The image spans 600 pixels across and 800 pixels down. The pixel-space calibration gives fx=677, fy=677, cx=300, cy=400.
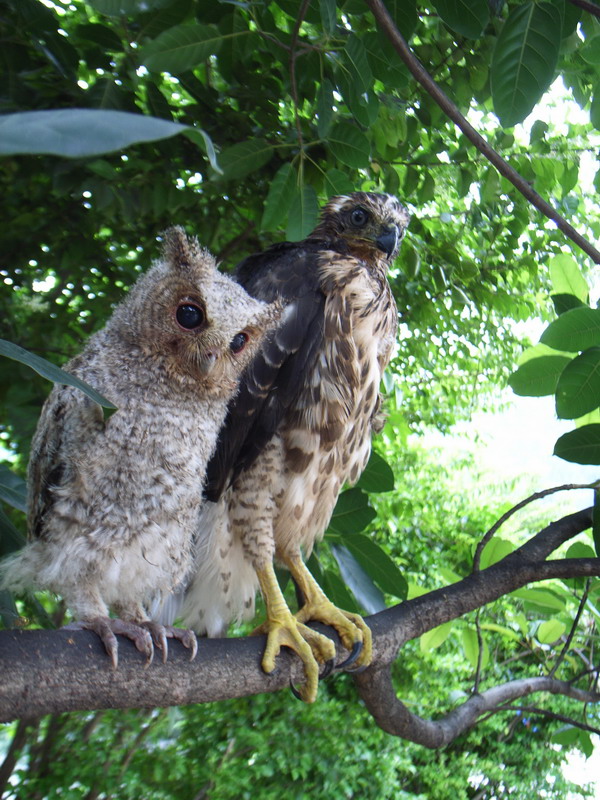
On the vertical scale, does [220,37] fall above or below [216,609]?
above

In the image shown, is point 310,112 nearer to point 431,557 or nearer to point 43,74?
point 43,74

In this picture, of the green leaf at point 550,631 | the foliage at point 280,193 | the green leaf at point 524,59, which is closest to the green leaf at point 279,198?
the foliage at point 280,193

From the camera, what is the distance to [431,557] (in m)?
5.24

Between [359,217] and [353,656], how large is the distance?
100 centimetres

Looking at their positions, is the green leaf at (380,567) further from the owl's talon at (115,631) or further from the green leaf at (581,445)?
the owl's talon at (115,631)

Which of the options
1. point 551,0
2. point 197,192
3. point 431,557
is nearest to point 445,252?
point 197,192

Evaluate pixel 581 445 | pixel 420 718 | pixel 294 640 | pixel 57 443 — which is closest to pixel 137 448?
pixel 57 443

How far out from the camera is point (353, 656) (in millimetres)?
1393

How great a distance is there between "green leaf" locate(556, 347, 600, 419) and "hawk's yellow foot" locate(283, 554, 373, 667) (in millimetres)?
600

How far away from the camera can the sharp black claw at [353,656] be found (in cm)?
139

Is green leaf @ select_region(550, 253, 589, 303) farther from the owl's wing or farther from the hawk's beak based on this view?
the owl's wing

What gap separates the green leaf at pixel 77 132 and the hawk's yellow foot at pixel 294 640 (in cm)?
99

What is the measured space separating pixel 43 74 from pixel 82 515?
47.1 inches

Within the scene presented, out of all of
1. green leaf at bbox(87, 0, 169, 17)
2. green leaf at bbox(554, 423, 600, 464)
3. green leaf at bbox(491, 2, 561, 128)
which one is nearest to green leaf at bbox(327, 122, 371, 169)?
green leaf at bbox(491, 2, 561, 128)
